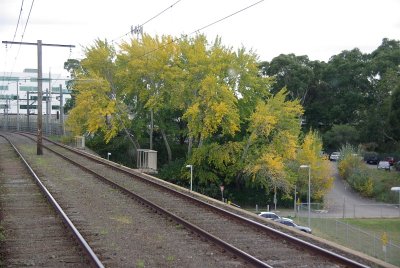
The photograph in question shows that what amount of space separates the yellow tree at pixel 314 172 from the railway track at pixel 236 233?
29.1 meters

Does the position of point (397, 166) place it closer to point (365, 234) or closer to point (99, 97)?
point (99, 97)

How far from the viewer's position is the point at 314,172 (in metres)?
49.2

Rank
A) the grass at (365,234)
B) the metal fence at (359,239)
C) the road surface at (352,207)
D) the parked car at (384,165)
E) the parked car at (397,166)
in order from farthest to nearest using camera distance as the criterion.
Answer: the parked car at (384,165)
the parked car at (397,166)
the road surface at (352,207)
the grass at (365,234)
the metal fence at (359,239)

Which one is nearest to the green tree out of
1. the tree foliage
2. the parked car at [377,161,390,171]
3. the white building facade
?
the parked car at [377,161,390,171]

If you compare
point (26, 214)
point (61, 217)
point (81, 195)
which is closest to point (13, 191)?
point (81, 195)

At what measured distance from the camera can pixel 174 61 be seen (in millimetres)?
48188

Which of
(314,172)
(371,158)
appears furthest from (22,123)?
(314,172)

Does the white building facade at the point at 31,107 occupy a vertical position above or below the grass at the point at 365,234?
above

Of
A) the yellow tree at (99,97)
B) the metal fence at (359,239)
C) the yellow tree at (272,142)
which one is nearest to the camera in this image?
the metal fence at (359,239)

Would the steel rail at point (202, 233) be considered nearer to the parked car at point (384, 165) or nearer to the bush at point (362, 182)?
the bush at point (362, 182)

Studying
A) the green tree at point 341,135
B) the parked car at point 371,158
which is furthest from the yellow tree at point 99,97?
the parked car at point 371,158

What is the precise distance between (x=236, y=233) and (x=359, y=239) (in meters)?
15.5

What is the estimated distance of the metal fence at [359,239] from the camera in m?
22.3

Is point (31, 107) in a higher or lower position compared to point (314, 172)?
higher
